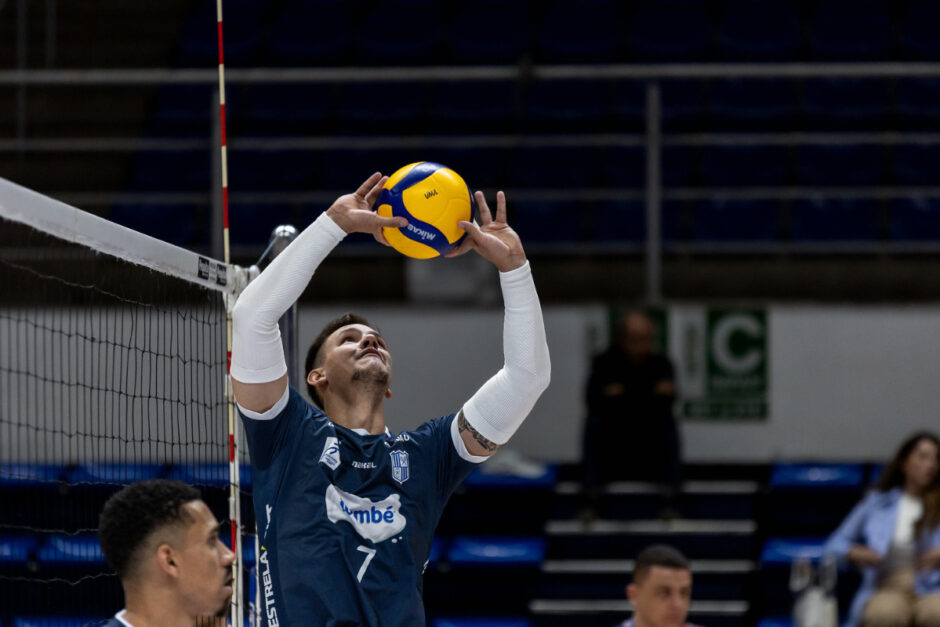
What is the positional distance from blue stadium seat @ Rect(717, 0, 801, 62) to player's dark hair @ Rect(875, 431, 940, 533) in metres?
4.90

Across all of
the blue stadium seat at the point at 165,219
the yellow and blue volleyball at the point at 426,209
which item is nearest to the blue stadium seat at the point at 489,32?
the blue stadium seat at the point at 165,219

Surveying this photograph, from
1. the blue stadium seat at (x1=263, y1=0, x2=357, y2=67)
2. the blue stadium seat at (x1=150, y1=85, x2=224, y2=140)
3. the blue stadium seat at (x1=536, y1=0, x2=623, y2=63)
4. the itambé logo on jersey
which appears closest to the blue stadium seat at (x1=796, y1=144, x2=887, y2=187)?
the blue stadium seat at (x1=536, y1=0, x2=623, y2=63)

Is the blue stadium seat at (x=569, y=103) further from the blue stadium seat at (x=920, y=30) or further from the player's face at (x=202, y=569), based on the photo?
the player's face at (x=202, y=569)

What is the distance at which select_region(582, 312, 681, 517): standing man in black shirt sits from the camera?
28.3 feet

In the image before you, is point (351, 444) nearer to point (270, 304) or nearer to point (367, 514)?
point (367, 514)

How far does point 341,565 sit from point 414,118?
328 inches

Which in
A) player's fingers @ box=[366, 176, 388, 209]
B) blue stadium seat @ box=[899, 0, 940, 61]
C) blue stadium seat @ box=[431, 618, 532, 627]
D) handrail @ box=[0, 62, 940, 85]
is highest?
blue stadium seat @ box=[899, 0, 940, 61]

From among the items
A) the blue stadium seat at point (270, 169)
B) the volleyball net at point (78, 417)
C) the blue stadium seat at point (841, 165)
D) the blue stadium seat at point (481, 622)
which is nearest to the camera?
the volleyball net at point (78, 417)

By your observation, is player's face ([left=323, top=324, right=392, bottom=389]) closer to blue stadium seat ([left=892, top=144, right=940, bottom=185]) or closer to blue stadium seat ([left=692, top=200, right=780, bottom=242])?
blue stadium seat ([left=692, top=200, right=780, bottom=242])

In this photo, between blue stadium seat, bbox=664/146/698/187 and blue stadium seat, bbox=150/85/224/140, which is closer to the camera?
blue stadium seat, bbox=664/146/698/187

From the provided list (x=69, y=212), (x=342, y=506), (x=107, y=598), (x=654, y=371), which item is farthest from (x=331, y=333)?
(x=654, y=371)

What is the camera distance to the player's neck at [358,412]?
3.79 meters

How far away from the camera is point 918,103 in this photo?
37.0 ft

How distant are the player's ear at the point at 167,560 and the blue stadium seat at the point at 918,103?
354 inches
